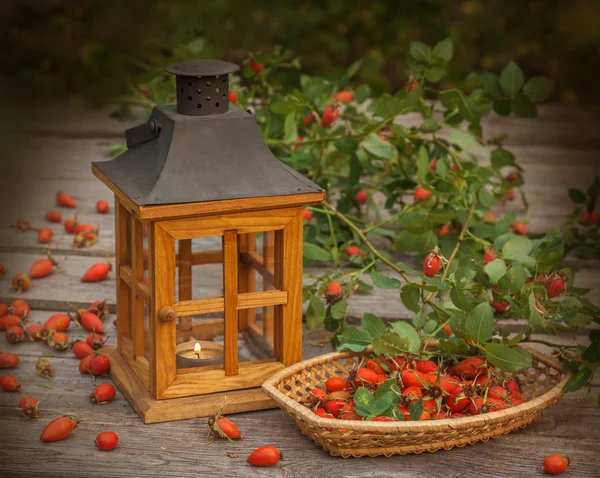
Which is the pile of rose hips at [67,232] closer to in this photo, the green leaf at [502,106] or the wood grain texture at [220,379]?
the wood grain texture at [220,379]

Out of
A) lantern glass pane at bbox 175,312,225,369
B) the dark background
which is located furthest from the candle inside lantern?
the dark background

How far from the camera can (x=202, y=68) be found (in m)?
1.55

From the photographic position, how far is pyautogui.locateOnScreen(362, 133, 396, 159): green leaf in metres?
2.10

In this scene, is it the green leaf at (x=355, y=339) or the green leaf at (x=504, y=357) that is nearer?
the green leaf at (x=504, y=357)

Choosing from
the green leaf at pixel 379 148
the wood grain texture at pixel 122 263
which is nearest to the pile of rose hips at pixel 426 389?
the wood grain texture at pixel 122 263

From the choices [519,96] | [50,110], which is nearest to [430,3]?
[50,110]

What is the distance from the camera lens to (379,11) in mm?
4148

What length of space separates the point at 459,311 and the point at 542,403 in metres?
0.19

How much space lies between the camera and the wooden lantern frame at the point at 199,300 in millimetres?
1512

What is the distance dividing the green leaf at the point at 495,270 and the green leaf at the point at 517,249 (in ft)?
0.15

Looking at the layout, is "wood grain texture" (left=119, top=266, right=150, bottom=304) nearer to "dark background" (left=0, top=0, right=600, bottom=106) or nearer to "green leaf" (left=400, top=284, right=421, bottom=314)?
"green leaf" (left=400, top=284, right=421, bottom=314)

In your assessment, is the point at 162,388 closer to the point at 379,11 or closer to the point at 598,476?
the point at 598,476

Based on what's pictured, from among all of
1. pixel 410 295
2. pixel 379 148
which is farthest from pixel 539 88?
pixel 410 295

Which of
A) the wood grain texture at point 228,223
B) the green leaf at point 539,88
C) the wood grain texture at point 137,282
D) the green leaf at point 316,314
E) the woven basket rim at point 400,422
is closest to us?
the woven basket rim at point 400,422
